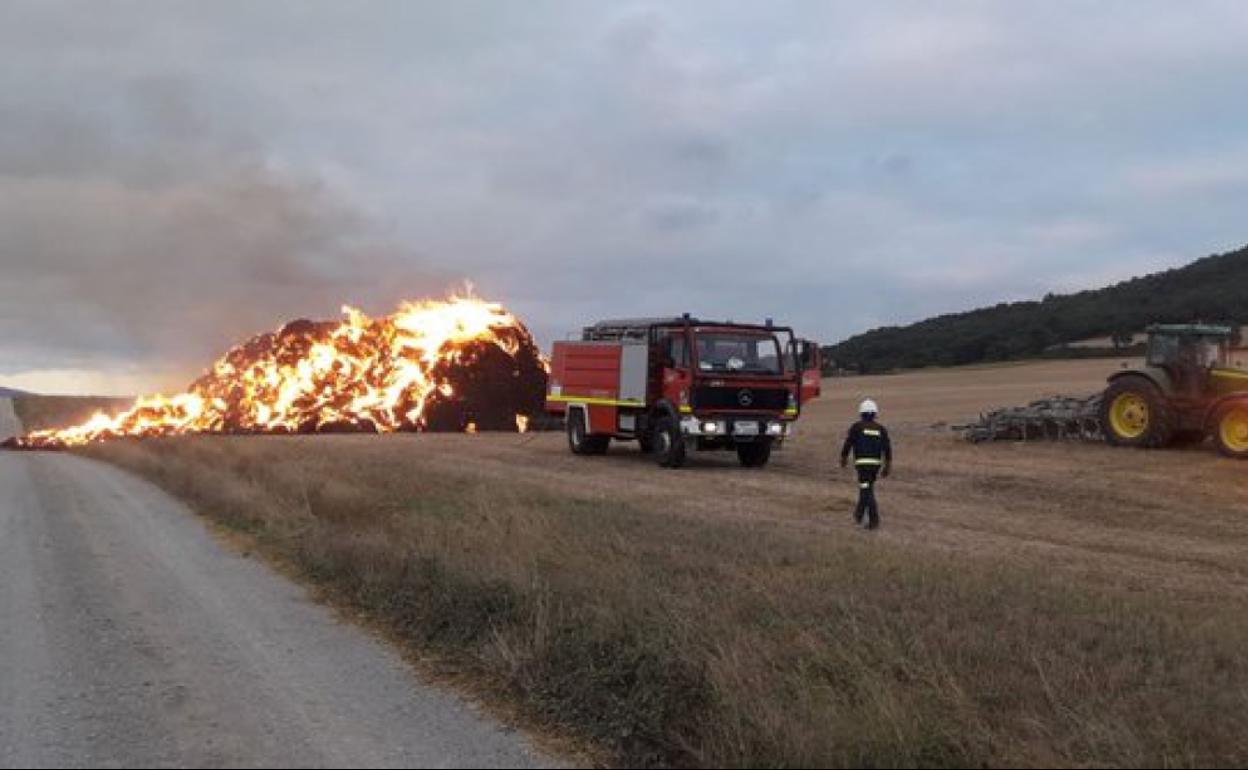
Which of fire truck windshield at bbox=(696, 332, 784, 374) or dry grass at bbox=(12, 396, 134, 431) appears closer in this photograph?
fire truck windshield at bbox=(696, 332, 784, 374)

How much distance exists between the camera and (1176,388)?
2302 centimetres

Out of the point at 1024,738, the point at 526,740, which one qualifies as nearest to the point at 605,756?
the point at 526,740

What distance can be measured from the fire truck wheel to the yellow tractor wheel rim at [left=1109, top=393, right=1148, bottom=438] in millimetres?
8984

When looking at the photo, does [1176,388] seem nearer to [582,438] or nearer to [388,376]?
[582,438]

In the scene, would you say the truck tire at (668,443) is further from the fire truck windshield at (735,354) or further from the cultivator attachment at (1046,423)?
the cultivator attachment at (1046,423)

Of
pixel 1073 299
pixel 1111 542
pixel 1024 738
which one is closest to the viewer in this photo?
pixel 1024 738

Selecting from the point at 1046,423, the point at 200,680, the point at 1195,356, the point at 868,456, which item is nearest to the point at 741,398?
the point at 1046,423

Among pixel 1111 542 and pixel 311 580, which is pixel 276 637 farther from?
pixel 1111 542

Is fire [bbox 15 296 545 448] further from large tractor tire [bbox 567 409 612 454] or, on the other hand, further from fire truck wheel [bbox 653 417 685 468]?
fire truck wheel [bbox 653 417 685 468]

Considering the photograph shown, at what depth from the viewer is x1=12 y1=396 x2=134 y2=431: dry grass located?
83.1 m

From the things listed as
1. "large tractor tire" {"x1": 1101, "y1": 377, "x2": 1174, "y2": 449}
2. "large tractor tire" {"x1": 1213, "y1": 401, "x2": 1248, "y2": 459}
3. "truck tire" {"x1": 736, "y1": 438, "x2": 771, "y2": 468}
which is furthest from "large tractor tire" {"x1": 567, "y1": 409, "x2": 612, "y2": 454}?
"large tractor tire" {"x1": 1213, "y1": 401, "x2": 1248, "y2": 459}

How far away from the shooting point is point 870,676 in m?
5.88

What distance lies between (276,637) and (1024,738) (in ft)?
18.1

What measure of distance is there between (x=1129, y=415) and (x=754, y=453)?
7.72 metres
